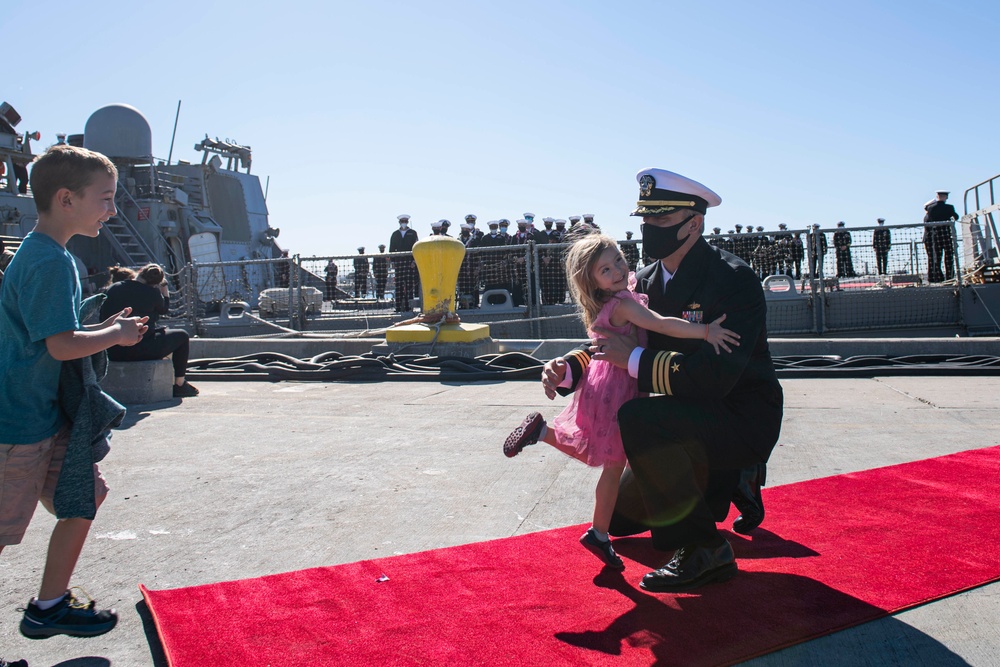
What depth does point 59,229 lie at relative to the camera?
7.64 feet

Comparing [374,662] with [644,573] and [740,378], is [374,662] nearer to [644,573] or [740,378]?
[644,573]

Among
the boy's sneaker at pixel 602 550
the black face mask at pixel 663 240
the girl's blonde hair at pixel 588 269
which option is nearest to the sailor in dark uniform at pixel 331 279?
the girl's blonde hair at pixel 588 269

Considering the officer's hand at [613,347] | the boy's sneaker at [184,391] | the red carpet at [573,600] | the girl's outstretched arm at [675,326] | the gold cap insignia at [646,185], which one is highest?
the gold cap insignia at [646,185]

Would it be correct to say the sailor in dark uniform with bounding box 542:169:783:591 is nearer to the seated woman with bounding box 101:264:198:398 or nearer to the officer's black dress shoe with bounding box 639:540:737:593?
the officer's black dress shoe with bounding box 639:540:737:593

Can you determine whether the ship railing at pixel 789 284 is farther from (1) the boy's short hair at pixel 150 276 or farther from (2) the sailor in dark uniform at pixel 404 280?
(1) the boy's short hair at pixel 150 276

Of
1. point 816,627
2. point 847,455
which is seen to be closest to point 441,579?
point 816,627

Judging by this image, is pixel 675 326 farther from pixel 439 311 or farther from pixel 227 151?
pixel 227 151

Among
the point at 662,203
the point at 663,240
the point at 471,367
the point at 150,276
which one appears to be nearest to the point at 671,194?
the point at 662,203

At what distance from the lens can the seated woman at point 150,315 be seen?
6.56 m

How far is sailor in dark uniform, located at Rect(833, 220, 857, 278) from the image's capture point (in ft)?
41.5

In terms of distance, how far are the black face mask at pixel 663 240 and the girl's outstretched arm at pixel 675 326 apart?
0.77 ft

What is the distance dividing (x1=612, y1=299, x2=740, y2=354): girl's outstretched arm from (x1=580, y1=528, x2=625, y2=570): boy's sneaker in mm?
744

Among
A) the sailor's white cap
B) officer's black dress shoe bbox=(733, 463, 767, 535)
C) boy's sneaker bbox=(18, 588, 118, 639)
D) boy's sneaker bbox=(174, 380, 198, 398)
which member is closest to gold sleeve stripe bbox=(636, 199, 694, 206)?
the sailor's white cap

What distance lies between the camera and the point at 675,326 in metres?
2.70
